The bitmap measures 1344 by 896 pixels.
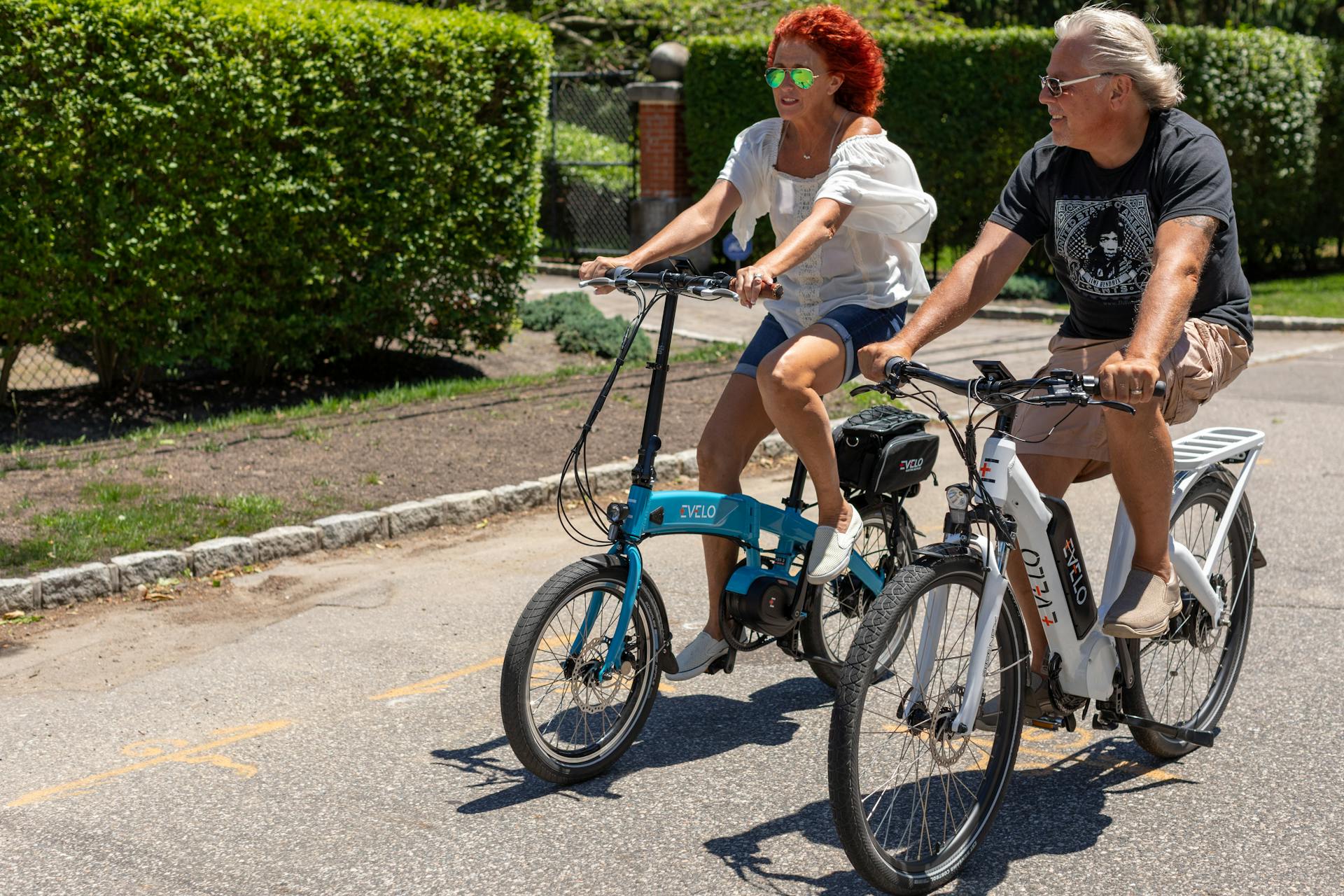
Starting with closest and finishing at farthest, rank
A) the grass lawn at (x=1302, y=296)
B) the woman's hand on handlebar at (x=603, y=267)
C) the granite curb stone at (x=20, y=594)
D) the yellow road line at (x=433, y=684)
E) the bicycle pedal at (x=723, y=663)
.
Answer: the woman's hand on handlebar at (x=603, y=267) < the bicycle pedal at (x=723, y=663) < the yellow road line at (x=433, y=684) < the granite curb stone at (x=20, y=594) < the grass lawn at (x=1302, y=296)

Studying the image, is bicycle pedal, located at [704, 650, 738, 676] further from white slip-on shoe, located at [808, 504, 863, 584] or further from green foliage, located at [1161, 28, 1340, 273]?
green foliage, located at [1161, 28, 1340, 273]

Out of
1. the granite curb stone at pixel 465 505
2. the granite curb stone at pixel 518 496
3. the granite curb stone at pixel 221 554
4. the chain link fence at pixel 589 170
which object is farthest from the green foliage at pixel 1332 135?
the granite curb stone at pixel 221 554

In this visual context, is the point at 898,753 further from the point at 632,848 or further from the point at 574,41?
the point at 574,41

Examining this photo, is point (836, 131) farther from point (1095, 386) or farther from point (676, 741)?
Result: point (676, 741)

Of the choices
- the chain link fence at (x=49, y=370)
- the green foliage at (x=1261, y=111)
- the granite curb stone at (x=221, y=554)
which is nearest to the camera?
the granite curb stone at (x=221, y=554)

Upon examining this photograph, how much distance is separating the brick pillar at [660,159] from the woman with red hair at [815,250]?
14.4 metres

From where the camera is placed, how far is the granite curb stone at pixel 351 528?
6.89 metres

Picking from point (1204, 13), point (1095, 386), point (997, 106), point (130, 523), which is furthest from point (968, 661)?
point (1204, 13)

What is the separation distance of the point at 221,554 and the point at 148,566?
0.35 metres

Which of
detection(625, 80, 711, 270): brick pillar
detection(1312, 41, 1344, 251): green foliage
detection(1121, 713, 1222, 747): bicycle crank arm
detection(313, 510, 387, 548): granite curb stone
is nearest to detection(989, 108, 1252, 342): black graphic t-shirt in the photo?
detection(1121, 713, 1222, 747): bicycle crank arm

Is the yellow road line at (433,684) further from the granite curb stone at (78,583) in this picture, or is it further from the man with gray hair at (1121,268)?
the man with gray hair at (1121,268)

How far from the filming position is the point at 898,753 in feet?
11.8

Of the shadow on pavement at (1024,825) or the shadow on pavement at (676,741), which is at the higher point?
the shadow on pavement at (676,741)

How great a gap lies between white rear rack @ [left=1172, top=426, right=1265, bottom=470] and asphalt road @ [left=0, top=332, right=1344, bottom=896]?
914 millimetres
